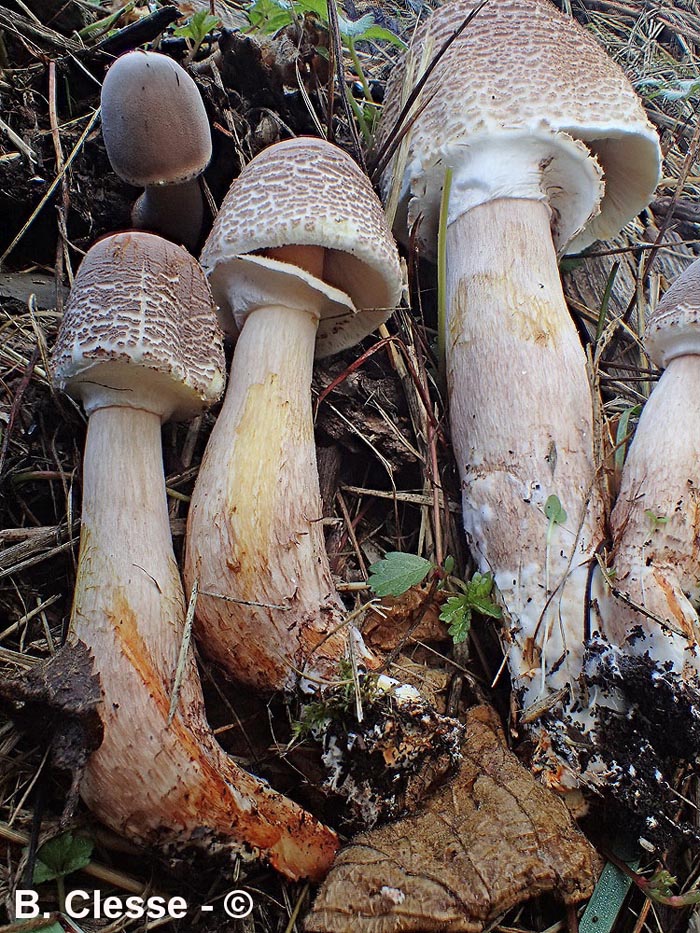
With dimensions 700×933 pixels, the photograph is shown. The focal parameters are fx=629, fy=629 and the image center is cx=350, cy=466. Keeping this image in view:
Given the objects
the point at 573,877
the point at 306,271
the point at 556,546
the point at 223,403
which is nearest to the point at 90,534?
the point at 223,403

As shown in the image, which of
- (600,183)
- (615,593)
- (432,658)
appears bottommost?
(432,658)

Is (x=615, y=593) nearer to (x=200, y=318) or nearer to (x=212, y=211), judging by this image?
(x=200, y=318)

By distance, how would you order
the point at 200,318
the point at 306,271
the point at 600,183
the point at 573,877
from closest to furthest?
the point at 573,877 < the point at 200,318 < the point at 306,271 < the point at 600,183

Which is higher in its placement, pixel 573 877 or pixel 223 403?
pixel 223 403

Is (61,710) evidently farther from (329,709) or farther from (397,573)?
(397,573)

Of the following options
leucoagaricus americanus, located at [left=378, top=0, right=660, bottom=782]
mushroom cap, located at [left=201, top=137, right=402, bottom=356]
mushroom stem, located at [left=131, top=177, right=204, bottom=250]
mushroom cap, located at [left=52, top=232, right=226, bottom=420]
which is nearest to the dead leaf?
mushroom cap, located at [left=52, top=232, right=226, bottom=420]

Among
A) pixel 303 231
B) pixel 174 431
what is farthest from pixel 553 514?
pixel 174 431

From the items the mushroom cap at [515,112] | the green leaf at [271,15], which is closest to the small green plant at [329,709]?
the mushroom cap at [515,112]
